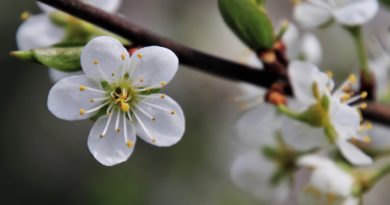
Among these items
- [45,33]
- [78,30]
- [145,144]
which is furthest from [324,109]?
[145,144]

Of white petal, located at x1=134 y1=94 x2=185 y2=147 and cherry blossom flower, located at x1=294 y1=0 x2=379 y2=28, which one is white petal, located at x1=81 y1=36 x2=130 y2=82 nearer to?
white petal, located at x1=134 y1=94 x2=185 y2=147

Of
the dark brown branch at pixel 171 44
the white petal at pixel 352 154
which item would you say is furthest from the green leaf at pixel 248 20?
the white petal at pixel 352 154

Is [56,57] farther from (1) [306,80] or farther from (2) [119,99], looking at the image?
(1) [306,80]

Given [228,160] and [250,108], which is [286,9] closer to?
[228,160]

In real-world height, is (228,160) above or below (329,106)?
below

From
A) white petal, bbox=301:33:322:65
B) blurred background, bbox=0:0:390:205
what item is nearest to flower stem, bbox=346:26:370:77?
white petal, bbox=301:33:322:65

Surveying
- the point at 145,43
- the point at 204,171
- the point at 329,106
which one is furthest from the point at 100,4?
the point at 204,171
